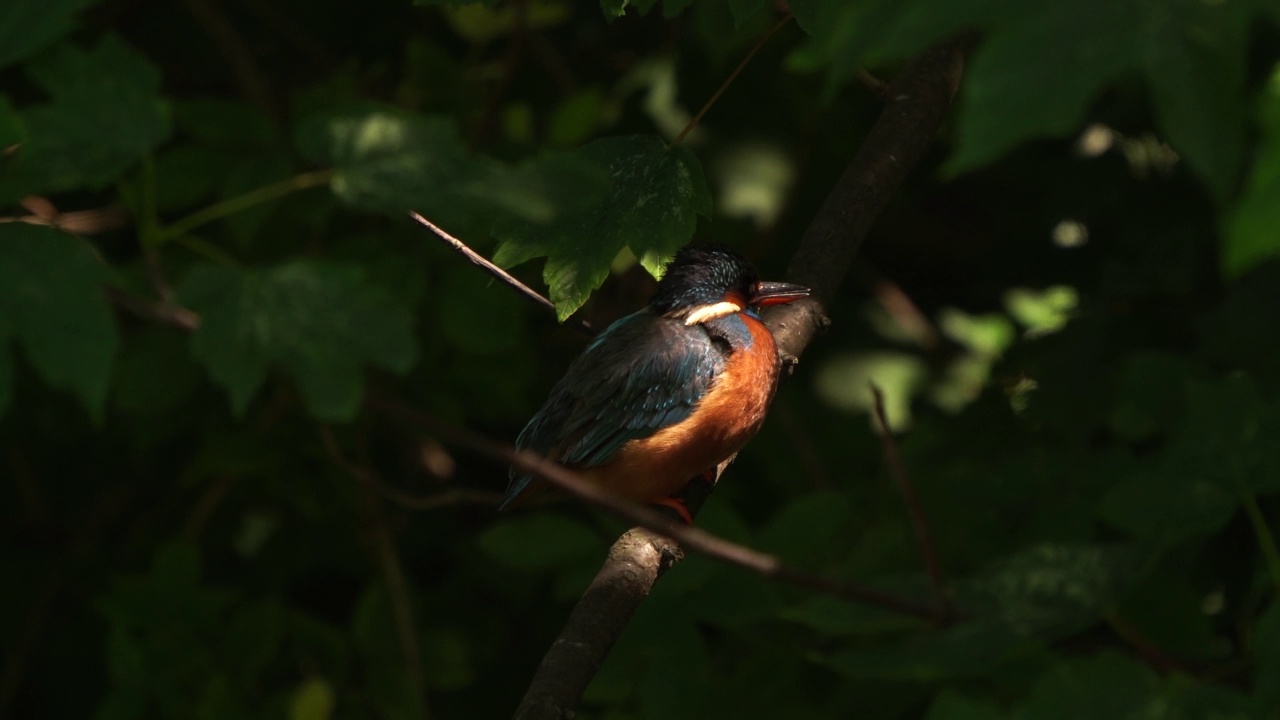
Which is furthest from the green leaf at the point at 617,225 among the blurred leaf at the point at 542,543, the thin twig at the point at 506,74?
the thin twig at the point at 506,74

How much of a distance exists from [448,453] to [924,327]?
1.85 metres

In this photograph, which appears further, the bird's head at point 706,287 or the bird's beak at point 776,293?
the bird's head at point 706,287

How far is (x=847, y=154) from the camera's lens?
15.3 ft

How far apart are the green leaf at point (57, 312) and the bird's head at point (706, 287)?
6.63 feet

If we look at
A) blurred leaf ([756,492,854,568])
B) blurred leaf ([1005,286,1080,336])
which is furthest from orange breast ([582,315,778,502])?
blurred leaf ([1005,286,1080,336])

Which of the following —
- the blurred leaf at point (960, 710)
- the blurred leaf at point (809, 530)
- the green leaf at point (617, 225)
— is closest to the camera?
the blurred leaf at point (960, 710)

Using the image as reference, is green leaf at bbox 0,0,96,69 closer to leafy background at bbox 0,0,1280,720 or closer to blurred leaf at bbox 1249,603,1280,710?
leafy background at bbox 0,0,1280,720

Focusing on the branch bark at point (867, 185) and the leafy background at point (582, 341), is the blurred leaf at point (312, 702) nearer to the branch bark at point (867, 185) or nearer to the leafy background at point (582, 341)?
the leafy background at point (582, 341)

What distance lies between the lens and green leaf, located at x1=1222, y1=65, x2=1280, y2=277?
124 centimetres

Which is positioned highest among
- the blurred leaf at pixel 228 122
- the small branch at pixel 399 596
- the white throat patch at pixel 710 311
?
the blurred leaf at pixel 228 122

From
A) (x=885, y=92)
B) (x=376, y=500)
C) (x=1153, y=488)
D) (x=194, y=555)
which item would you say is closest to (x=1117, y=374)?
(x=885, y=92)

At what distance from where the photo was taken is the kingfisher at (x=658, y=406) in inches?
129

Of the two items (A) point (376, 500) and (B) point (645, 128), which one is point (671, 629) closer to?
(A) point (376, 500)

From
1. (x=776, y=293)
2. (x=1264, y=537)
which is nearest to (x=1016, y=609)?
(x=1264, y=537)
